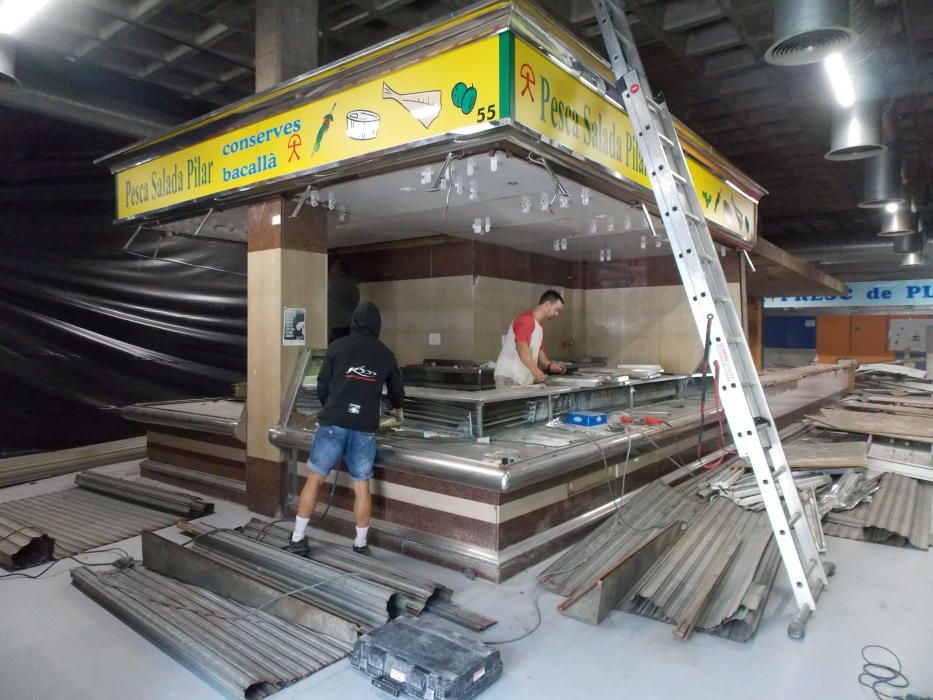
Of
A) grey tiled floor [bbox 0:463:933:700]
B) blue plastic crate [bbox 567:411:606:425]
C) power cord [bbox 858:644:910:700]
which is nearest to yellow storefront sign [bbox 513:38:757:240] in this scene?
blue plastic crate [bbox 567:411:606:425]

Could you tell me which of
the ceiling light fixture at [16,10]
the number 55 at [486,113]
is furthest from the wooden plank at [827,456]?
the ceiling light fixture at [16,10]

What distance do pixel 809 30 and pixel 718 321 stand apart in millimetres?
2102

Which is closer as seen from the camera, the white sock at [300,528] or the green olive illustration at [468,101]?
the green olive illustration at [468,101]

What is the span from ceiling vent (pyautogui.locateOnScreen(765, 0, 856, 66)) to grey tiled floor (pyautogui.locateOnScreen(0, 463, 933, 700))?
10.8 ft

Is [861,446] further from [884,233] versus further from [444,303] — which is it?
[884,233]

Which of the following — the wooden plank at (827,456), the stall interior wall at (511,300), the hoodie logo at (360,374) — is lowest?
the wooden plank at (827,456)

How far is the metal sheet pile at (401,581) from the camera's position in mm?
2896

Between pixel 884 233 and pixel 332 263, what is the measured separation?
8.20 meters

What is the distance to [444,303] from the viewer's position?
6.59 meters

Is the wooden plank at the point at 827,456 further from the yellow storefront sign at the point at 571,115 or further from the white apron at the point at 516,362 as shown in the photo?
the yellow storefront sign at the point at 571,115

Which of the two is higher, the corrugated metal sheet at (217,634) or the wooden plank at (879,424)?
the wooden plank at (879,424)

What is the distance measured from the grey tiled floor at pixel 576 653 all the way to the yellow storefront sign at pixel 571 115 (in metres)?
2.51

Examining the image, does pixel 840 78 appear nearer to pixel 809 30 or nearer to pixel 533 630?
pixel 809 30

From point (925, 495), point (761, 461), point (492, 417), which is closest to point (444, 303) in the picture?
point (492, 417)
